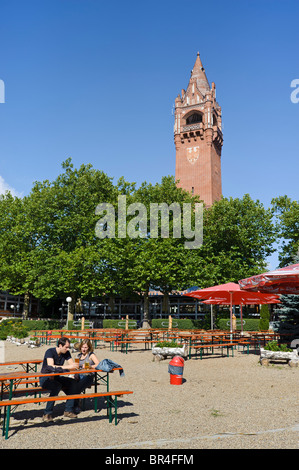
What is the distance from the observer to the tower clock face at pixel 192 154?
50.1m

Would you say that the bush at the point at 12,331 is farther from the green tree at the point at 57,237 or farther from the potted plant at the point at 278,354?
the potted plant at the point at 278,354

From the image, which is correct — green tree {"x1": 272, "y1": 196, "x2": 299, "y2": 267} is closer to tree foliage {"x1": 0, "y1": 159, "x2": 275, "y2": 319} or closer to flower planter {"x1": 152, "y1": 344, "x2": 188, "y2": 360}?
tree foliage {"x1": 0, "y1": 159, "x2": 275, "y2": 319}

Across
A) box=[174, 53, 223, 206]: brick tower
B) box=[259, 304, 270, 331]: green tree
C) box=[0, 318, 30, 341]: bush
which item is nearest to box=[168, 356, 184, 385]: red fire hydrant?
box=[0, 318, 30, 341]: bush

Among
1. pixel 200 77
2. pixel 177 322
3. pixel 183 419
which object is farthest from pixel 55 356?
pixel 200 77

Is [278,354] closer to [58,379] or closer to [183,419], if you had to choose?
[183,419]

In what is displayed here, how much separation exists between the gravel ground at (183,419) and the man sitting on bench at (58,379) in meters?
0.19

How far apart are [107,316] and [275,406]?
3536 cm

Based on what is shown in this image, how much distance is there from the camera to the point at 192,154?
50.4 metres

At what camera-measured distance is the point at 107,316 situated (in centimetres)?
4141

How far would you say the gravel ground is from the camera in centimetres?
504

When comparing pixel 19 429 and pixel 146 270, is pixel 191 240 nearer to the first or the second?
pixel 146 270

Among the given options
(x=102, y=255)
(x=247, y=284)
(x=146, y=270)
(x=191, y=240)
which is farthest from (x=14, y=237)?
(x=247, y=284)

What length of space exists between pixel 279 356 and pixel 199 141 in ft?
135
